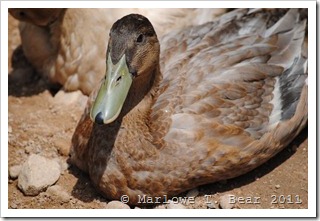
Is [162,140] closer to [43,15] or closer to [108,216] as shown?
[108,216]

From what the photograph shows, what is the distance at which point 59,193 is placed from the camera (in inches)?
211

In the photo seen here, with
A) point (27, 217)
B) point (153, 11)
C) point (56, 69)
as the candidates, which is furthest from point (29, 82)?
point (27, 217)

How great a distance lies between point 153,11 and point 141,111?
4.39ft

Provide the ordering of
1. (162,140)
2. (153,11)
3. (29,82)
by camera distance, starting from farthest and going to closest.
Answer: (29,82), (153,11), (162,140)

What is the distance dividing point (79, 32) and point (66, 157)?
3.64 feet

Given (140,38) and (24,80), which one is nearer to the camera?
(140,38)

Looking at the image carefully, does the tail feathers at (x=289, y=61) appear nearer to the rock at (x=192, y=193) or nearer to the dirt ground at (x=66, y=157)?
the dirt ground at (x=66, y=157)

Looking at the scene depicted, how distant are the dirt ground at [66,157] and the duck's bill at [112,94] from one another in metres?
0.86

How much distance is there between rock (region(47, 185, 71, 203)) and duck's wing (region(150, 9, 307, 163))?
30.9 inches

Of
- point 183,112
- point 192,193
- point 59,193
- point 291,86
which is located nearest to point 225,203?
point 192,193

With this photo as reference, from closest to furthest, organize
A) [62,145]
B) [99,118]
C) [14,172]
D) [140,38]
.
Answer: [99,118] < [140,38] < [14,172] < [62,145]

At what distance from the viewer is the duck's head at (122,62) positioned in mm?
4723

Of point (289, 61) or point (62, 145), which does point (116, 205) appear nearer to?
point (62, 145)

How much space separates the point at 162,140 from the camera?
5121 millimetres
